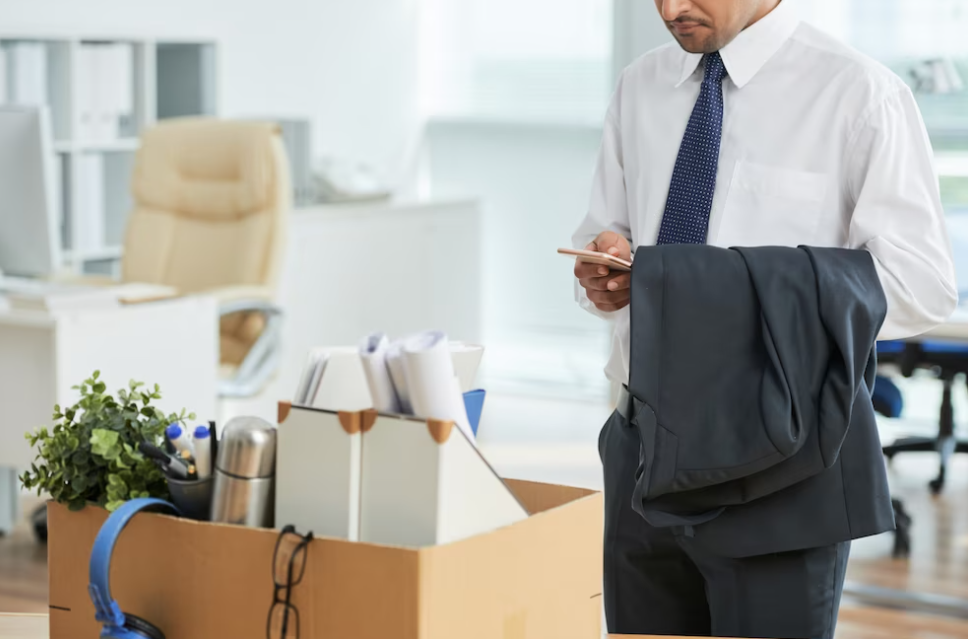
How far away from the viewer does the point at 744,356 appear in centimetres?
143

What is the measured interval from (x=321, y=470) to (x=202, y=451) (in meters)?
0.13

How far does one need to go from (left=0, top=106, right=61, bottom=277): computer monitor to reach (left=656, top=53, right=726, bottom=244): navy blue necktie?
213cm

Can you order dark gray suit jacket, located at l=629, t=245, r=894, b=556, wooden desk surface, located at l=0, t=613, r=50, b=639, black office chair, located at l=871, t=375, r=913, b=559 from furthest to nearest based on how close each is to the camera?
black office chair, located at l=871, t=375, r=913, b=559 < dark gray suit jacket, located at l=629, t=245, r=894, b=556 < wooden desk surface, located at l=0, t=613, r=50, b=639

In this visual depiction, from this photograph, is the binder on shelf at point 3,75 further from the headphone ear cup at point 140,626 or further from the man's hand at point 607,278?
the headphone ear cup at point 140,626

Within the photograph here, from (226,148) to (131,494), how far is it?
321 cm

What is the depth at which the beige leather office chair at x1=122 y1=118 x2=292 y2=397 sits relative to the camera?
4.07 metres

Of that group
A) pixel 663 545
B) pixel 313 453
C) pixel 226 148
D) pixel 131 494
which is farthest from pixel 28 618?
pixel 226 148

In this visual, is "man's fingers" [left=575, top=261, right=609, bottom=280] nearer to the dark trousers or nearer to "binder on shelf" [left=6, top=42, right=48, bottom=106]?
the dark trousers

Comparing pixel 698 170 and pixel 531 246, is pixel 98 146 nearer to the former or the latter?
pixel 531 246

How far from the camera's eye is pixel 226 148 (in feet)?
14.0

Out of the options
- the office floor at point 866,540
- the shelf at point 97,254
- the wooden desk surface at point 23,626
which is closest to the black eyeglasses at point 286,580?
the wooden desk surface at point 23,626

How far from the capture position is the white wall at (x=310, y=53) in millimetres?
5035

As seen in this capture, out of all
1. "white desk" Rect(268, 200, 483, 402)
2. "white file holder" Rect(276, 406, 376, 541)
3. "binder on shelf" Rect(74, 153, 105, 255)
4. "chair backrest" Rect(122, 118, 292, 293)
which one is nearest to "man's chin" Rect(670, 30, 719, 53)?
"white file holder" Rect(276, 406, 376, 541)

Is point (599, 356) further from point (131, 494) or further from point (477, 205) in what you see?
point (131, 494)
